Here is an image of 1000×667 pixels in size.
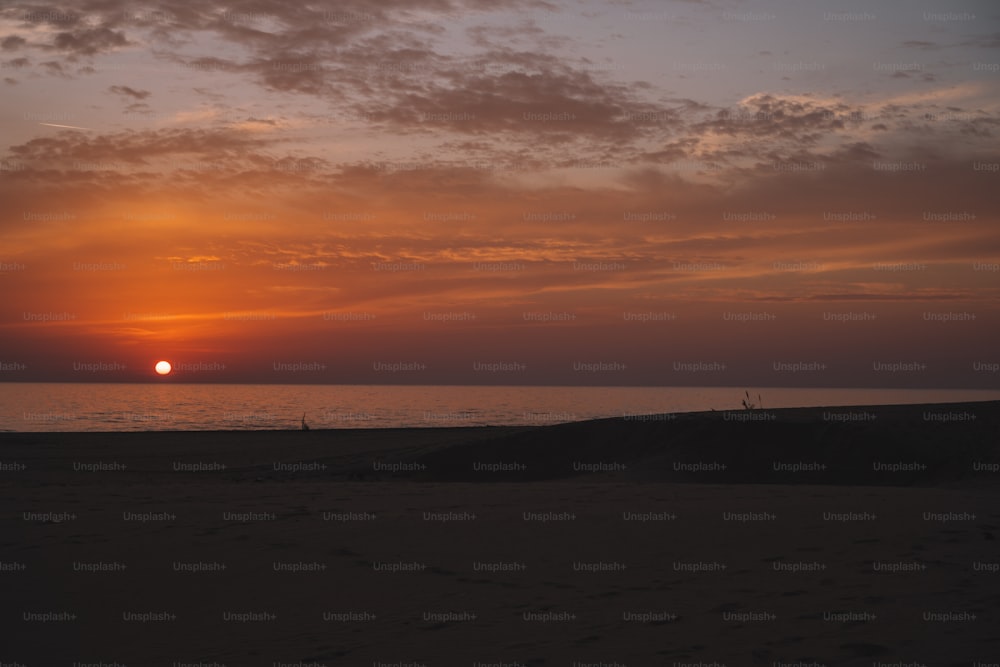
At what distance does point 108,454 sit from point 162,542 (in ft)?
66.8

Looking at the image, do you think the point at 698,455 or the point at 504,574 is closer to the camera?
the point at 504,574

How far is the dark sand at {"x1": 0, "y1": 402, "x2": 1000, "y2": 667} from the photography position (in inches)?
246

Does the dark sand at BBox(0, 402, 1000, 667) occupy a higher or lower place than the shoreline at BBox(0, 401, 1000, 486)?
higher

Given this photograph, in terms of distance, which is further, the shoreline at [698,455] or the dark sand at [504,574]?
the shoreline at [698,455]

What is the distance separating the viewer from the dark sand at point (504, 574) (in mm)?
6246

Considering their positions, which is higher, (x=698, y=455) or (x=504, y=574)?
(x=504, y=574)

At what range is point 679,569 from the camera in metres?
8.21

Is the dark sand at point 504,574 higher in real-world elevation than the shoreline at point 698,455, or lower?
higher

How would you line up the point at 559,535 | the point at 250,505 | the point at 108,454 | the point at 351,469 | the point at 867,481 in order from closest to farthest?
1. the point at 559,535
2. the point at 250,505
3. the point at 867,481
4. the point at 351,469
5. the point at 108,454

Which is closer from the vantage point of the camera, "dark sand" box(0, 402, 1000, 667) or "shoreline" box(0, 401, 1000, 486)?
"dark sand" box(0, 402, 1000, 667)

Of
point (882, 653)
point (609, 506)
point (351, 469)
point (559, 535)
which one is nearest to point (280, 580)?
point (559, 535)

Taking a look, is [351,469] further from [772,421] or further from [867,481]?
[867,481]

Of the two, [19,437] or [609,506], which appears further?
[19,437]

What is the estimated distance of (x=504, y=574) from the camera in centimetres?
833
